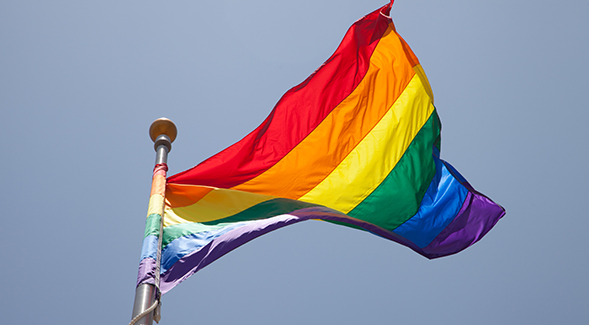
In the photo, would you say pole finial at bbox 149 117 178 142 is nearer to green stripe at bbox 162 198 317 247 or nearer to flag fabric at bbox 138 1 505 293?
flag fabric at bbox 138 1 505 293

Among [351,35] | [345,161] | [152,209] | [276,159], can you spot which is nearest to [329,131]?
[345,161]

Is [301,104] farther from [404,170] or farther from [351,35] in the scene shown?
[404,170]

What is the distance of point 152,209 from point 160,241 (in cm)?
42

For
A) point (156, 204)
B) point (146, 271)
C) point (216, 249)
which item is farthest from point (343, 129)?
point (146, 271)

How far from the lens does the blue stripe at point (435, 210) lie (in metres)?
6.50

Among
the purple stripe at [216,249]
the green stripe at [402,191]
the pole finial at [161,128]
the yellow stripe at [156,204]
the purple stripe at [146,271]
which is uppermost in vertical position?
the pole finial at [161,128]

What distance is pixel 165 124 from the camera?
5.96m

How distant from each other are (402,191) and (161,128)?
3.19 metres

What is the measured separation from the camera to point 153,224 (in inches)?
170

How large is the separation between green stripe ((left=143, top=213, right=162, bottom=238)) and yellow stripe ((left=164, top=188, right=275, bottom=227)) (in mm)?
439

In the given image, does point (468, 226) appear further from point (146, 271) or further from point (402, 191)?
point (146, 271)

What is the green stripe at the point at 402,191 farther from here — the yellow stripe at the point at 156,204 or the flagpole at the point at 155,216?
the yellow stripe at the point at 156,204

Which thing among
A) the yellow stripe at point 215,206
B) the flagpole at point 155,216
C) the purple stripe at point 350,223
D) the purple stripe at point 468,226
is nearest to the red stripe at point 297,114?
the yellow stripe at point 215,206

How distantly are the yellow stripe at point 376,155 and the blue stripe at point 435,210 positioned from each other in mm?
650
